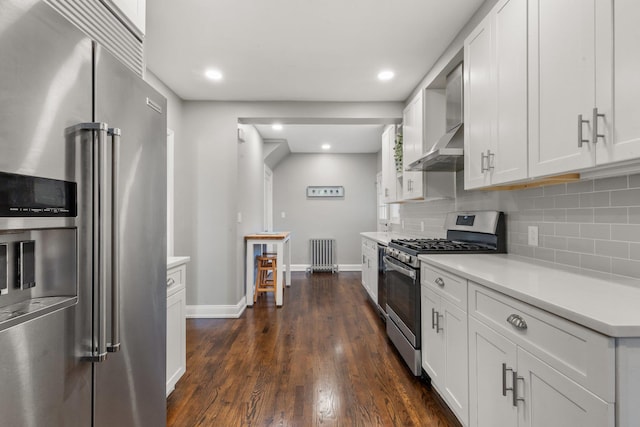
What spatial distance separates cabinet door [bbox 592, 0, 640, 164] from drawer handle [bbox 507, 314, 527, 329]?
2.09 feet

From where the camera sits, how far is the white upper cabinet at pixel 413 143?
304cm

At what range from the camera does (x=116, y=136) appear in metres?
1.01

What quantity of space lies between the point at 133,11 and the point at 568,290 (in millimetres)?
2121

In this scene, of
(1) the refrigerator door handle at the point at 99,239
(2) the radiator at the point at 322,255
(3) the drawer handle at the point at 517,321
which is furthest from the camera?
(2) the radiator at the point at 322,255

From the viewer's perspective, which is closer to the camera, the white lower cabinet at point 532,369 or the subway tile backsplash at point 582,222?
the white lower cabinet at point 532,369

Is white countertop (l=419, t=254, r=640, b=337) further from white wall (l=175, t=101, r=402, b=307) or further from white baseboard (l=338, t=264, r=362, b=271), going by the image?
white baseboard (l=338, t=264, r=362, b=271)

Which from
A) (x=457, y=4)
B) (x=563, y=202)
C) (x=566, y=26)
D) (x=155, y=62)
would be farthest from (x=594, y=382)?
(x=155, y=62)

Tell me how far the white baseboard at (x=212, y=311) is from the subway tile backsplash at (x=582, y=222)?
9.43 ft

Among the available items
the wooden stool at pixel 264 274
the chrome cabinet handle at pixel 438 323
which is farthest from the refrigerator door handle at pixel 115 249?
the wooden stool at pixel 264 274

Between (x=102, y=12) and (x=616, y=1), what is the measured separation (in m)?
1.85

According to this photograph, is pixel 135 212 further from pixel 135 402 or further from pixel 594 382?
pixel 594 382

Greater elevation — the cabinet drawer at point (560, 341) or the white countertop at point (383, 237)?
the white countertop at point (383, 237)

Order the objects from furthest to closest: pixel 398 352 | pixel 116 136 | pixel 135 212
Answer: pixel 398 352
pixel 135 212
pixel 116 136

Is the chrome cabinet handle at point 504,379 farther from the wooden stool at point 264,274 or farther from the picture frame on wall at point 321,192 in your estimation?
the picture frame on wall at point 321,192
